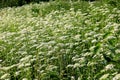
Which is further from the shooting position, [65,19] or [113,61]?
[65,19]

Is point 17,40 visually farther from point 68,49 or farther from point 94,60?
point 94,60

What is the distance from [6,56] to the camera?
518 cm

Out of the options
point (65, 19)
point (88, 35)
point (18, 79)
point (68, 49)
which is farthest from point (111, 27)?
point (65, 19)

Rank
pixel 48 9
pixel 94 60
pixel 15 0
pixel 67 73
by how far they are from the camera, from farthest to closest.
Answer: pixel 15 0
pixel 48 9
pixel 67 73
pixel 94 60

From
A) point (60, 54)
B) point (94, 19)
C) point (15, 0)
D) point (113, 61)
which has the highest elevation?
point (113, 61)

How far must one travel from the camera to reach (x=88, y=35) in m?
4.64

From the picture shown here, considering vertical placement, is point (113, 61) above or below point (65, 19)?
above

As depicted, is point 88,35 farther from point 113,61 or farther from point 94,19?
point 94,19

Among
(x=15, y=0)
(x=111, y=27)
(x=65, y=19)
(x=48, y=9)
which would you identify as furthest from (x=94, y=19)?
(x=15, y=0)

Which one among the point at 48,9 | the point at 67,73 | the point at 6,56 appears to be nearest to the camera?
the point at 67,73

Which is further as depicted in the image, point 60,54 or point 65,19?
point 65,19

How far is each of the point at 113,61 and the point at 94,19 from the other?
3753mm

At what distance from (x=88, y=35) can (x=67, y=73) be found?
0.73 metres

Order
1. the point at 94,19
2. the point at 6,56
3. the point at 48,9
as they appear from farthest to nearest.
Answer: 1. the point at 48,9
2. the point at 94,19
3. the point at 6,56
